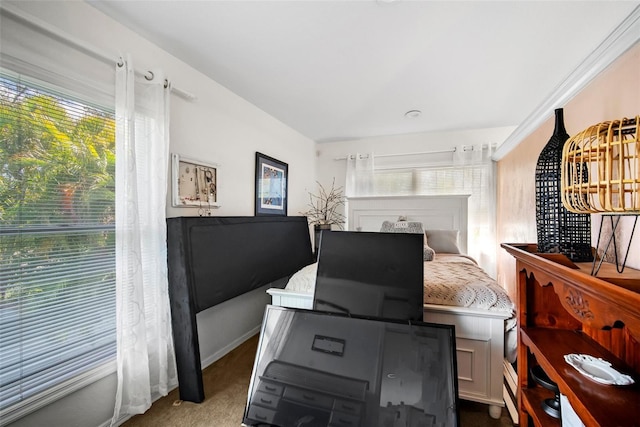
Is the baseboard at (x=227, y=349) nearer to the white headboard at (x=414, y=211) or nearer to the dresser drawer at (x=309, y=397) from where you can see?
the dresser drawer at (x=309, y=397)

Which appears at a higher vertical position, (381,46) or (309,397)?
(381,46)

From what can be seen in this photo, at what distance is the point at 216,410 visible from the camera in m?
1.74

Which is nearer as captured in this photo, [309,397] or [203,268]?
[309,397]

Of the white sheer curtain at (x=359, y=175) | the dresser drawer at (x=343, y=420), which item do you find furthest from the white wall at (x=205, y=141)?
the dresser drawer at (x=343, y=420)

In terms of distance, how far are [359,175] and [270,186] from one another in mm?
1513

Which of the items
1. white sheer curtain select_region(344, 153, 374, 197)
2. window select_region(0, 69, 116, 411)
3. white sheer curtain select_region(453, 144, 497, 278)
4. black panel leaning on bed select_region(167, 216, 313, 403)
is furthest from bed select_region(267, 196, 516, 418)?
white sheer curtain select_region(344, 153, 374, 197)

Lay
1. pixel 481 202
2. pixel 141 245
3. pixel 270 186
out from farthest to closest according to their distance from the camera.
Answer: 1. pixel 481 202
2. pixel 270 186
3. pixel 141 245

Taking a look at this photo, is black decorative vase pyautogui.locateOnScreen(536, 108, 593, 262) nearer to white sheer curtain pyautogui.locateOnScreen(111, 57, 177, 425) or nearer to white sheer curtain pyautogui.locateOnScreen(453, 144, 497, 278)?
white sheer curtain pyautogui.locateOnScreen(111, 57, 177, 425)

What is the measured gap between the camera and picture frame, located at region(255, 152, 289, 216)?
3.01 m

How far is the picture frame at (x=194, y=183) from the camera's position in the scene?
6.66 feet

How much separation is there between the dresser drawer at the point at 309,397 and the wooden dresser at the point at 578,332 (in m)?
0.94

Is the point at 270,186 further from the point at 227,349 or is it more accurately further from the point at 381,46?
the point at 381,46

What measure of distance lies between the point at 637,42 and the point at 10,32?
105 inches

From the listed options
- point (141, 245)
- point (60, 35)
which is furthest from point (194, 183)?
point (60, 35)
